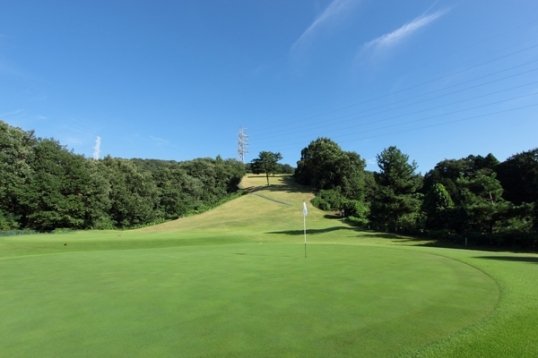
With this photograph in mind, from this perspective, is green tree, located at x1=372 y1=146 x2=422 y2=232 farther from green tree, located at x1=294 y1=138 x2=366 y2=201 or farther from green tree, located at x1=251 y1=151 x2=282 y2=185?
green tree, located at x1=251 y1=151 x2=282 y2=185

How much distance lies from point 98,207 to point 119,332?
55937 mm

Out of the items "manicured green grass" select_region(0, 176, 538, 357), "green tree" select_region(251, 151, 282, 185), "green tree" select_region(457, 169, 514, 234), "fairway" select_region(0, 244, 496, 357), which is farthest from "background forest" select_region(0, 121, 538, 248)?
"fairway" select_region(0, 244, 496, 357)

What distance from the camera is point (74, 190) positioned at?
2004 inches

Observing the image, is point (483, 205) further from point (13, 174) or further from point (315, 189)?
point (13, 174)

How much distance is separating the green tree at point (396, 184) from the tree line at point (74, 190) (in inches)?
1794

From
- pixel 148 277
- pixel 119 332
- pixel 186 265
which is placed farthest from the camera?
pixel 186 265

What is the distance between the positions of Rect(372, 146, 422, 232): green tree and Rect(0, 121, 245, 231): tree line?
45.6 m

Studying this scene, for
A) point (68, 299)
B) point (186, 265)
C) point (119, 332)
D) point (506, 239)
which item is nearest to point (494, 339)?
point (119, 332)

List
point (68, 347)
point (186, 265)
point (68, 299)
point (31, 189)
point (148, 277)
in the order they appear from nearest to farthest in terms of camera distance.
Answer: point (68, 347) < point (68, 299) < point (148, 277) < point (186, 265) < point (31, 189)

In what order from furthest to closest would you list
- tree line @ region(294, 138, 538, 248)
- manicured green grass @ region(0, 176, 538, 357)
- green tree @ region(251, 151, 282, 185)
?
green tree @ region(251, 151, 282, 185) < tree line @ region(294, 138, 538, 248) < manicured green grass @ region(0, 176, 538, 357)

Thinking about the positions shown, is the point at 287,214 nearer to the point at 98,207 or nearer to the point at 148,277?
the point at 98,207

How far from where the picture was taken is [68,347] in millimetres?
4617

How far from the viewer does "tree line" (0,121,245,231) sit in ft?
151

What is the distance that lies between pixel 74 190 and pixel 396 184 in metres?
49.8
